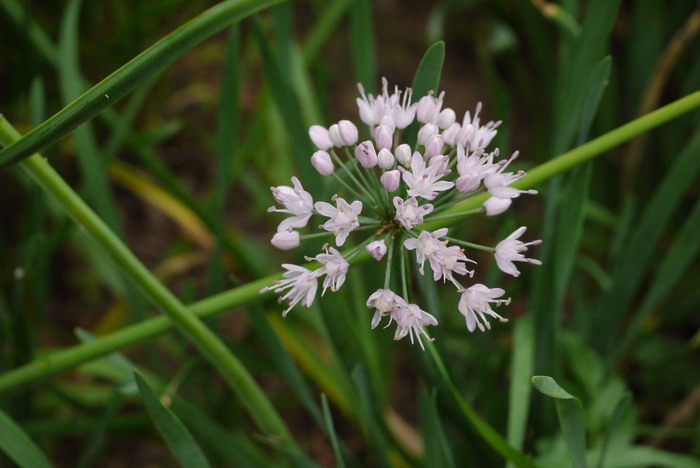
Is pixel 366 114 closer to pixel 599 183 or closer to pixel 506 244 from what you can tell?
pixel 506 244

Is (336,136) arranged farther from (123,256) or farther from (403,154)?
(123,256)

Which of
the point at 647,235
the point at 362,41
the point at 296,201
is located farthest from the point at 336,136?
the point at 647,235

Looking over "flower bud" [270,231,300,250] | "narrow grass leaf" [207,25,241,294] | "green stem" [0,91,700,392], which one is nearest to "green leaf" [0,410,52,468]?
"green stem" [0,91,700,392]

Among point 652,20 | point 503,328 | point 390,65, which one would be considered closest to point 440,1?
point 390,65

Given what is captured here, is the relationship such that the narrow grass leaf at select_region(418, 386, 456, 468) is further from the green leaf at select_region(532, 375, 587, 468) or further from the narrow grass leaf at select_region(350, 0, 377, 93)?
the narrow grass leaf at select_region(350, 0, 377, 93)

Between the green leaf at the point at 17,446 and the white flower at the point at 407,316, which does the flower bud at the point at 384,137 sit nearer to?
the white flower at the point at 407,316

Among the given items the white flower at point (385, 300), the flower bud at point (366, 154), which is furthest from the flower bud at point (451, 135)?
the white flower at point (385, 300)
